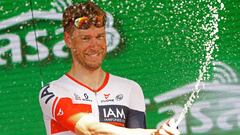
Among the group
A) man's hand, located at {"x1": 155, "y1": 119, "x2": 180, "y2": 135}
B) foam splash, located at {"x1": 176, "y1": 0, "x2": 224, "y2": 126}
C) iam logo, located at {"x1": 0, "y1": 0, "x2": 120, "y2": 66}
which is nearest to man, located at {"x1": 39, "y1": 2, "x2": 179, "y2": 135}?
man's hand, located at {"x1": 155, "y1": 119, "x2": 180, "y2": 135}

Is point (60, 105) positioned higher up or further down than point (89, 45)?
further down

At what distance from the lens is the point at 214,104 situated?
560 centimetres

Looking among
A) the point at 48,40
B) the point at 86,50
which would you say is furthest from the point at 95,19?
the point at 48,40

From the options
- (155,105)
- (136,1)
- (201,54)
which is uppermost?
(136,1)

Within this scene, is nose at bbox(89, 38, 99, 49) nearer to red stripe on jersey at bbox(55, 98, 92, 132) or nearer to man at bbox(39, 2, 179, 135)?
man at bbox(39, 2, 179, 135)

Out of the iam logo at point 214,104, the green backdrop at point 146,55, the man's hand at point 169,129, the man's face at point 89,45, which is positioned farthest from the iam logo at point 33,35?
the man's hand at point 169,129

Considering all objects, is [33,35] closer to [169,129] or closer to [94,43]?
[94,43]

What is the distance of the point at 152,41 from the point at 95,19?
266cm

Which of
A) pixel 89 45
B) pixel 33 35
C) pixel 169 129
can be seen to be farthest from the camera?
pixel 33 35

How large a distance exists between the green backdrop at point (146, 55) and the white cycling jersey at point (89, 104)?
2.43 m

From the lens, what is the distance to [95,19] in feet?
9.34

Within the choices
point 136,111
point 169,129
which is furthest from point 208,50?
point 169,129

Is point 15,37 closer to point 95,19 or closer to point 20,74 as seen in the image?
point 20,74

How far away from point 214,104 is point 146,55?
649 mm
